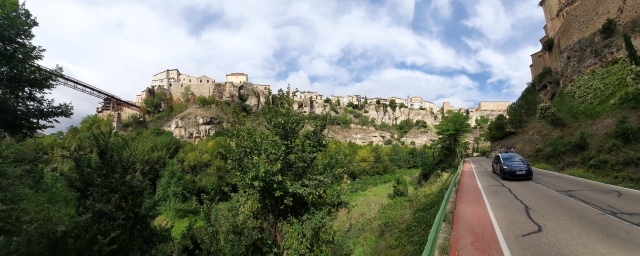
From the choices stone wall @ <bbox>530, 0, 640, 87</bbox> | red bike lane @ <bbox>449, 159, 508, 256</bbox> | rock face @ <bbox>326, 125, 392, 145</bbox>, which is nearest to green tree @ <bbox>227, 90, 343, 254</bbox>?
red bike lane @ <bbox>449, 159, 508, 256</bbox>

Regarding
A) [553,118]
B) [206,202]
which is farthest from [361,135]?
[206,202]

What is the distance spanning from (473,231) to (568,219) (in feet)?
8.44

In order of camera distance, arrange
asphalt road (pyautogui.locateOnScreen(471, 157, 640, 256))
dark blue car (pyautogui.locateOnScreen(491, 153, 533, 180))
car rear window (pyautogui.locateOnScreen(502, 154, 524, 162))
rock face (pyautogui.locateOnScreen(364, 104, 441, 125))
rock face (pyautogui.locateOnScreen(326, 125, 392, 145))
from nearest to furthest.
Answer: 1. asphalt road (pyautogui.locateOnScreen(471, 157, 640, 256))
2. dark blue car (pyautogui.locateOnScreen(491, 153, 533, 180))
3. car rear window (pyautogui.locateOnScreen(502, 154, 524, 162))
4. rock face (pyautogui.locateOnScreen(326, 125, 392, 145))
5. rock face (pyautogui.locateOnScreen(364, 104, 441, 125))

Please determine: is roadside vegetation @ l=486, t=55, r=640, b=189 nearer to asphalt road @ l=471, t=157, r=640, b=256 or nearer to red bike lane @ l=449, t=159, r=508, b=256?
asphalt road @ l=471, t=157, r=640, b=256

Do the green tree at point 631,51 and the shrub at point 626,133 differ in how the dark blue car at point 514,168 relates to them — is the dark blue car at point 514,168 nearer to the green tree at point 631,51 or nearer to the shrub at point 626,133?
the shrub at point 626,133

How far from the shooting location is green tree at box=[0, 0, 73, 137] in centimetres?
1038

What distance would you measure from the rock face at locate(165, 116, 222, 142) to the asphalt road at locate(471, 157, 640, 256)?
7215cm

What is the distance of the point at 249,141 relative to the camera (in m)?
10.4

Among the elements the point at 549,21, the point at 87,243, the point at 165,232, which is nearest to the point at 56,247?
the point at 87,243

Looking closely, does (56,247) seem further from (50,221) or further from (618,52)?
(618,52)

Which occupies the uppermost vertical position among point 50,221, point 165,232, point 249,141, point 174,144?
point 174,144

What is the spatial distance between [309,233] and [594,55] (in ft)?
115

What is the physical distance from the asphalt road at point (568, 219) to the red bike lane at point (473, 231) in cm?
26

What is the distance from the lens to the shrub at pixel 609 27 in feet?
87.9
